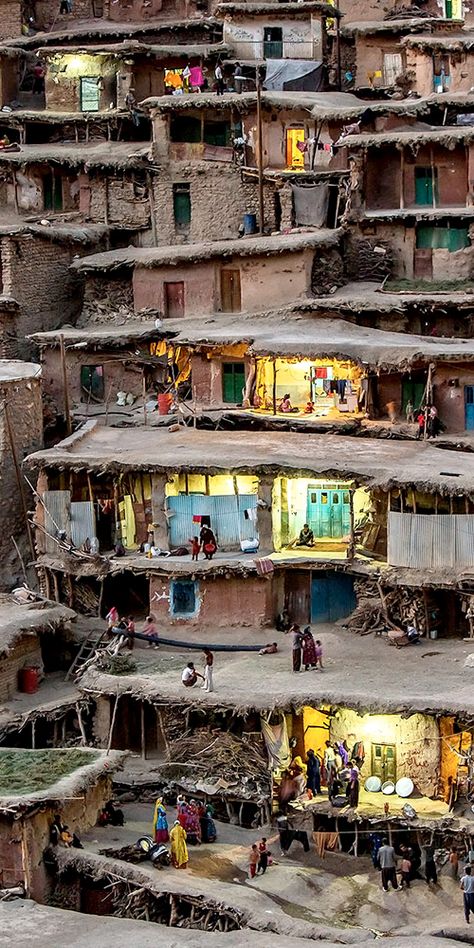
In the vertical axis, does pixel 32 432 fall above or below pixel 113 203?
below

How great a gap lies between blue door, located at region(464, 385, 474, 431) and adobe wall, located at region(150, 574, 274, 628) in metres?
6.99

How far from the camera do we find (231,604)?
4519cm

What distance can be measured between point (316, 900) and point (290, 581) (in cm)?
992

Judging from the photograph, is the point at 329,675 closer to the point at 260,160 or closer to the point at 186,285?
the point at 186,285

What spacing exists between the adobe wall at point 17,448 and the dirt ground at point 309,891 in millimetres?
11426

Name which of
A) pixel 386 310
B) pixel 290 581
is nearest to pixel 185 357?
pixel 386 310

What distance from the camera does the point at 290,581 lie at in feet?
149

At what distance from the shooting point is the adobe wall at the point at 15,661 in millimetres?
44312

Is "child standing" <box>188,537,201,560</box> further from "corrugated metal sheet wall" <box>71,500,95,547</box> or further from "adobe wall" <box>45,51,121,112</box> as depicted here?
"adobe wall" <box>45,51,121,112</box>

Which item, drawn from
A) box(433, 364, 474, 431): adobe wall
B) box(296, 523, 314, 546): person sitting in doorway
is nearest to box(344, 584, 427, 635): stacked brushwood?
box(296, 523, 314, 546): person sitting in doorway

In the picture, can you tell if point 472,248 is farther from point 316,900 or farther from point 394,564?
point 316,900

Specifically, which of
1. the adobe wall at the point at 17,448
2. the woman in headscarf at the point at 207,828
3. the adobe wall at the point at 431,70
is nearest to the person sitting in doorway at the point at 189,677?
the woman in headscarf at the point at 207,828

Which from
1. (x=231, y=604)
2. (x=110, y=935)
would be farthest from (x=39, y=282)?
(x=110, y=935)

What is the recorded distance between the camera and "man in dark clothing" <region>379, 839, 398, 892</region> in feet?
123
